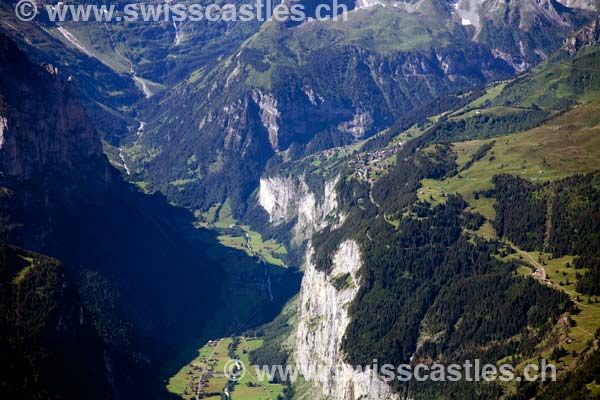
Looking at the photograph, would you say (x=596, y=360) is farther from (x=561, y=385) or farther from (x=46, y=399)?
(x=46, y=399)

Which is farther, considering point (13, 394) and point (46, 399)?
point (46, 399)

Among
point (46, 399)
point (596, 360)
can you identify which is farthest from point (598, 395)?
point (46, 399)

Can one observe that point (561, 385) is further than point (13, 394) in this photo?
Yes

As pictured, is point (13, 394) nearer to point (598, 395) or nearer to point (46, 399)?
point (46, 399)

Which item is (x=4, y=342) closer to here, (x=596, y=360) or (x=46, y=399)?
(x=46, y=399)

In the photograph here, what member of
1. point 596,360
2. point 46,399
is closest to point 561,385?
point 596,360

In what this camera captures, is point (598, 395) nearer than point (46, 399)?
Yes

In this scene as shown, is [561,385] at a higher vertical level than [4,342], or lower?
lower
